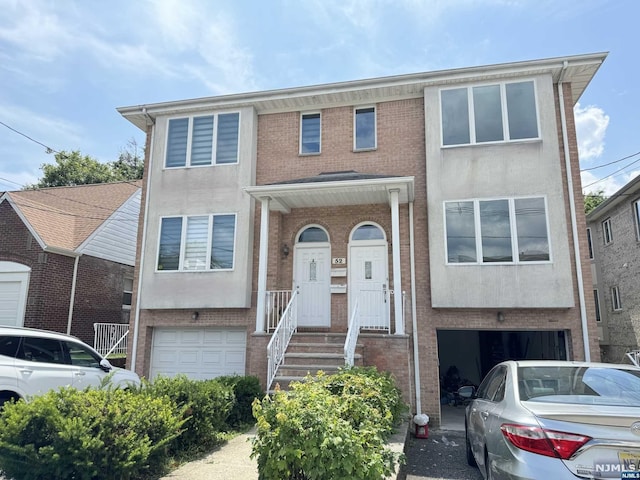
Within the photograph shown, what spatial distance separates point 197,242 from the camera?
11461 millimetres

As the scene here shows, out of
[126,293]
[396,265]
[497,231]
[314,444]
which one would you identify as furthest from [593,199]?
[314,444]

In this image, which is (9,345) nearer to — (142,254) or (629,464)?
(142,254)

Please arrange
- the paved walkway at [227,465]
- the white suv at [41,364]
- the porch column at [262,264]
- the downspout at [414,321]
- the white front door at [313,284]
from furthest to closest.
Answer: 1. the white front door at [313,284]
2. the porch column at [262,264]
3. the downspout at [414,321]
4. the white suv at [41,364]
5. the paved walkway at [227,465]

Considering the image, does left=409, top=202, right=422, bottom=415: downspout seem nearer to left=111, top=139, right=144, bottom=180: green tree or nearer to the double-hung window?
the double-hung window

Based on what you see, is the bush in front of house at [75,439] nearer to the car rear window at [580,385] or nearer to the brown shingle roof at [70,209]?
the car rear window at [580,385]

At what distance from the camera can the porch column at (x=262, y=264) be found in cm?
1000

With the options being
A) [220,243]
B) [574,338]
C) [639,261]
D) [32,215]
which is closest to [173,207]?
[220,243]

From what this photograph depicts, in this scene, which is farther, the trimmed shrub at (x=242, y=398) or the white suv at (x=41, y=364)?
the trimmed shrub at (x=242, y=398)

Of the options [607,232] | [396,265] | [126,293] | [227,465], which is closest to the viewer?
[227,465]

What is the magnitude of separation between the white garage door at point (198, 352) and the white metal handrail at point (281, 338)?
187 centimetres

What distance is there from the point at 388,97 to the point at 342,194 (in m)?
3.08

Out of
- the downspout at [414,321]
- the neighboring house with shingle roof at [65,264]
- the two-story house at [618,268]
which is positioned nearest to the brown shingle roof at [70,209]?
the neighboring house with shingle roof at [65,264]

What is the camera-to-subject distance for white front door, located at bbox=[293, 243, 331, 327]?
35.5ft

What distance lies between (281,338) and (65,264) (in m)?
9.08
